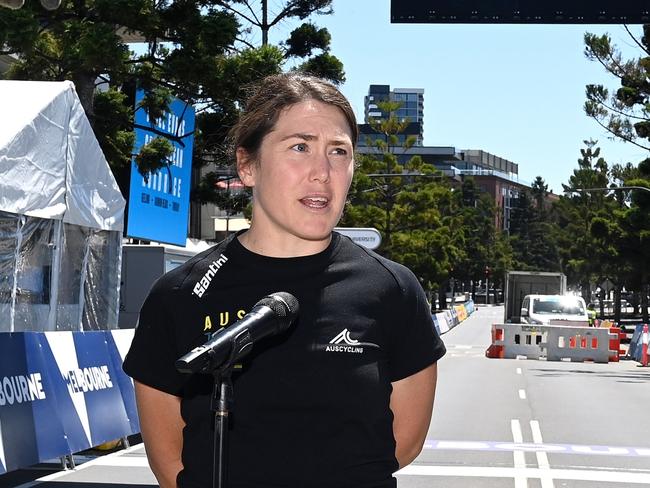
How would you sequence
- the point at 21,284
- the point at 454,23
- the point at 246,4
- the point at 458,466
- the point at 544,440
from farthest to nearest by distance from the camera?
the point at 246,4, the point at 454,23, the point at 21,284, the point at 544,440, the point at 458,466

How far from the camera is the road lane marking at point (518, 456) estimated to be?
448 inches

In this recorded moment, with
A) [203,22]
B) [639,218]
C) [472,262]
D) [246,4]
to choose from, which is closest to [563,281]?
[639,218]

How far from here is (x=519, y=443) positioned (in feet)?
47.5

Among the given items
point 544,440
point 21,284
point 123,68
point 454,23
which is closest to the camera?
point 544,440

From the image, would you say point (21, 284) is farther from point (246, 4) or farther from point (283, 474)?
point (246, 4)

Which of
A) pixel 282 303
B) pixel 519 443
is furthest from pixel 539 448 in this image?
pixel 282 303

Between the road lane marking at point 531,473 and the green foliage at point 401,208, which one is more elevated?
the green foliage at point 401,208

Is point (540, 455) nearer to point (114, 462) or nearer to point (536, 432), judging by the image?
point (536, 432)

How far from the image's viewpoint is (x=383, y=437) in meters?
3.04

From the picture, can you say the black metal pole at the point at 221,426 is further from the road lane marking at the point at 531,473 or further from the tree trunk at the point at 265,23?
the tree trunk at the point at 265,23

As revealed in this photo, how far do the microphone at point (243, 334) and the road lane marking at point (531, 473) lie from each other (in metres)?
9.09

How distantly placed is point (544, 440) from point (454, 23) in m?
7.58

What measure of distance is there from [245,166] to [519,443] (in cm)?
1171

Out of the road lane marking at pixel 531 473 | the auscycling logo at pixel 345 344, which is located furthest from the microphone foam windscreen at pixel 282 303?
the road lane marking at pixel 531 473
